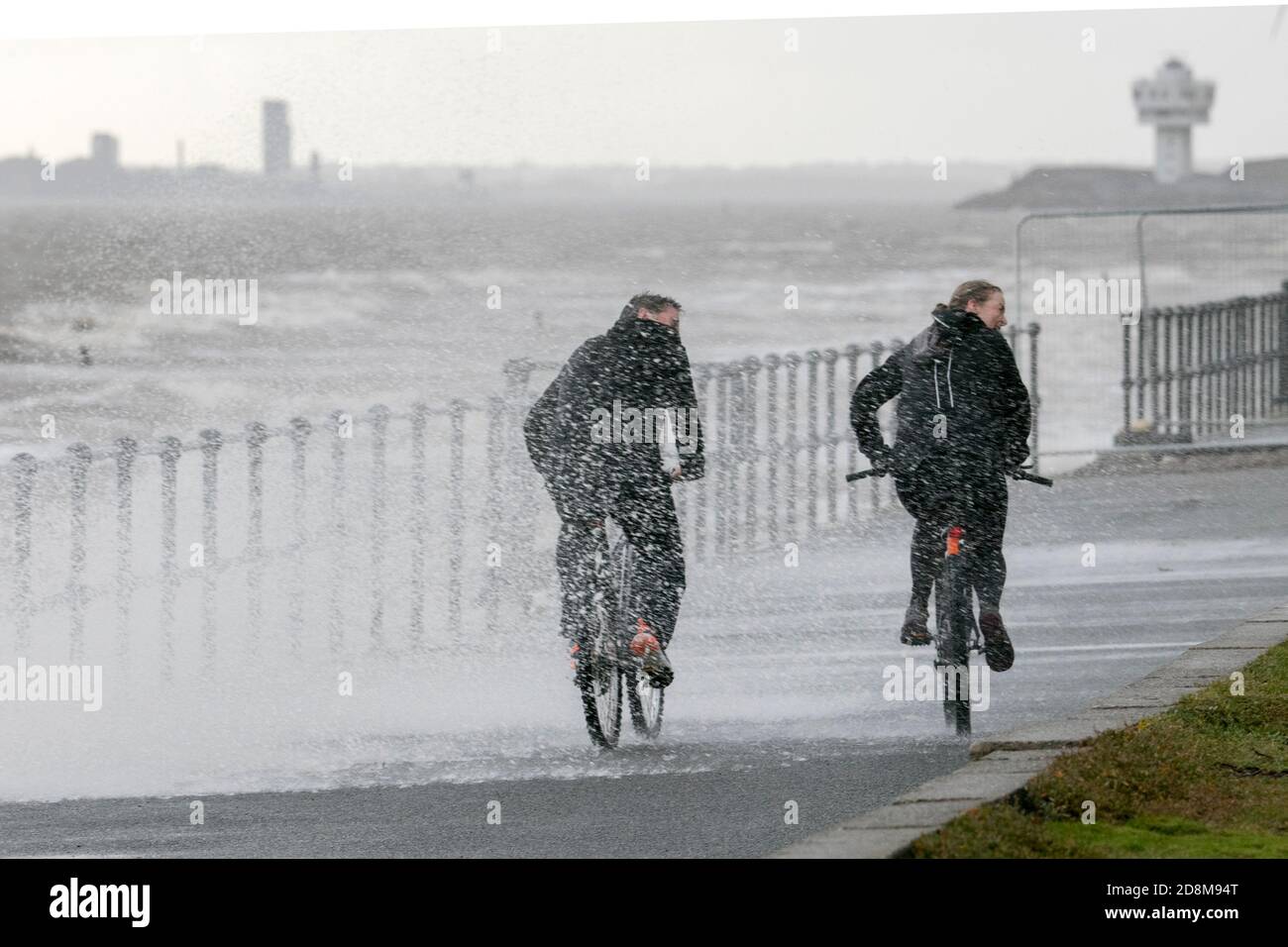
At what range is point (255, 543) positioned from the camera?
13.4 m

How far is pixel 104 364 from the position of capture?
185 feet

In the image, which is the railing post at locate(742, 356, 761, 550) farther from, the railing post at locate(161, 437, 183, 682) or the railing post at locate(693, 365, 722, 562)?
the railing post at locate(161, 437, 183, 682)

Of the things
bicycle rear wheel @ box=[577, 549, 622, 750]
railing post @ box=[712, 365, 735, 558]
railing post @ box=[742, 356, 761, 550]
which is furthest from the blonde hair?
railing post @ box=[742, 356, 761, 550]

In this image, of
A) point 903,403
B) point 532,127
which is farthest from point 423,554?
point 532,127

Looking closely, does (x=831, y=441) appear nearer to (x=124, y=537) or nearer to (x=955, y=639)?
(x=124, y=537)

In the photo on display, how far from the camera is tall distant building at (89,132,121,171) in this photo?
267ft

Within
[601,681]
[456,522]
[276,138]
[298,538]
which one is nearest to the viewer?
[601,681]

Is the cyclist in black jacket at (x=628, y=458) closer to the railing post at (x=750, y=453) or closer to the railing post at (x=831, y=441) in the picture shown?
→ the railing post at (x=750, y=453)

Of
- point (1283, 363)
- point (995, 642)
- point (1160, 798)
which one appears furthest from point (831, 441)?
point (1160, 798)

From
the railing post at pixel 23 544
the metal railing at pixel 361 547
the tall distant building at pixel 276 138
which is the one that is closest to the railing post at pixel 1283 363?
the metal railing at pixel 361 547

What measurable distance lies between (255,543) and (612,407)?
207 inches

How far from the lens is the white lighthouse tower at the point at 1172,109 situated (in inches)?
2090

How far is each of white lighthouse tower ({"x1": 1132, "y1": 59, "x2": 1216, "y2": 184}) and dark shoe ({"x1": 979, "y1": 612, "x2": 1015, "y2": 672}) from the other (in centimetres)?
4582

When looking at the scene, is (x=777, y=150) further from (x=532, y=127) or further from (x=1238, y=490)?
(x=1238, y=490)
